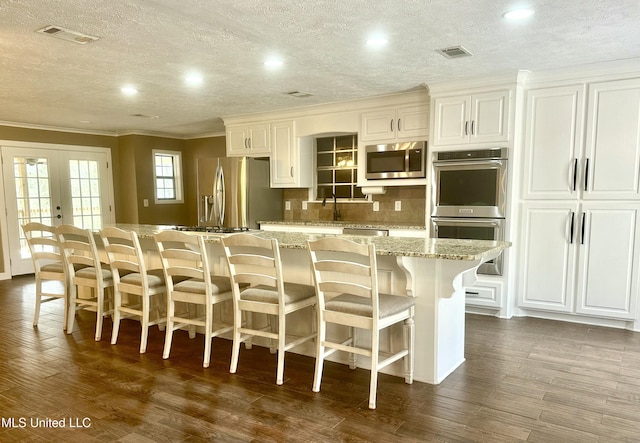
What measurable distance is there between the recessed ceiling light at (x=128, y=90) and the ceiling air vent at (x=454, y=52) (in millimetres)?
2924

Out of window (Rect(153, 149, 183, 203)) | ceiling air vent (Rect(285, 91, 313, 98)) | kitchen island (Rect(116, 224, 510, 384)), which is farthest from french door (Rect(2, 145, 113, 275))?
kitchen island (Rect(116, 224, 510, 384))

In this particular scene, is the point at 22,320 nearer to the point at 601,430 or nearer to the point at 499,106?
the point at 601,430

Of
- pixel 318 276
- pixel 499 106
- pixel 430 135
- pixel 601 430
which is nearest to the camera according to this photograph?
pixel 601 430

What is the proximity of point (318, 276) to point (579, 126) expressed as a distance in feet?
9.34

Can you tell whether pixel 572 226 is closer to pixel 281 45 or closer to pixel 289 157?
pixel 281 45

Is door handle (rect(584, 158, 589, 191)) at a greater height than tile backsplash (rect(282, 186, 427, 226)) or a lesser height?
greater

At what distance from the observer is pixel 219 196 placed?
5.70 metres

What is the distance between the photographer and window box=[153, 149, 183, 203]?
24.4ft

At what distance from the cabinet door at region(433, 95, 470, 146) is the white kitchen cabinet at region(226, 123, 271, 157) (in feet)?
7.72

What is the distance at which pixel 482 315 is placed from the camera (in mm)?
4133

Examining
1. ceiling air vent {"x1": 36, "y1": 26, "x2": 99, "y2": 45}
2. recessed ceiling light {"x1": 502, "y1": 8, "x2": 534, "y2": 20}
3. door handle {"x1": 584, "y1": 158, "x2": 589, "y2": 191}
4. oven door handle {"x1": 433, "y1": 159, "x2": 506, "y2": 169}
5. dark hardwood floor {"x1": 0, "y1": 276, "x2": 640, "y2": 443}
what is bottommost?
dark hardwood floor {"x1": 0, "y1": 276, "x2": 640, "y2": 443}

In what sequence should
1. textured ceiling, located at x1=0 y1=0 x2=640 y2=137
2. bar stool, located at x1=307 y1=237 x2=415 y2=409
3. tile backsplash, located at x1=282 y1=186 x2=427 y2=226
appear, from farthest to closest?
1. tile backsplash, located at x1=282 y1=186 x2=427 y2=226
2. textured ceiling, located at x1=0 y1=0 x2=640 y2=137
3. bar stool, located at x1=307 y1=237 x2=415 y2=409

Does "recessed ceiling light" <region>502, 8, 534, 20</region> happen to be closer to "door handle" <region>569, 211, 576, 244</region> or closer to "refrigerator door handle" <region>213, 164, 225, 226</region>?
"door handle" <region>569, 211, 576, 244</region>

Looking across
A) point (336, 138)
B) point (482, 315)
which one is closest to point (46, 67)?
point (336, 138)
